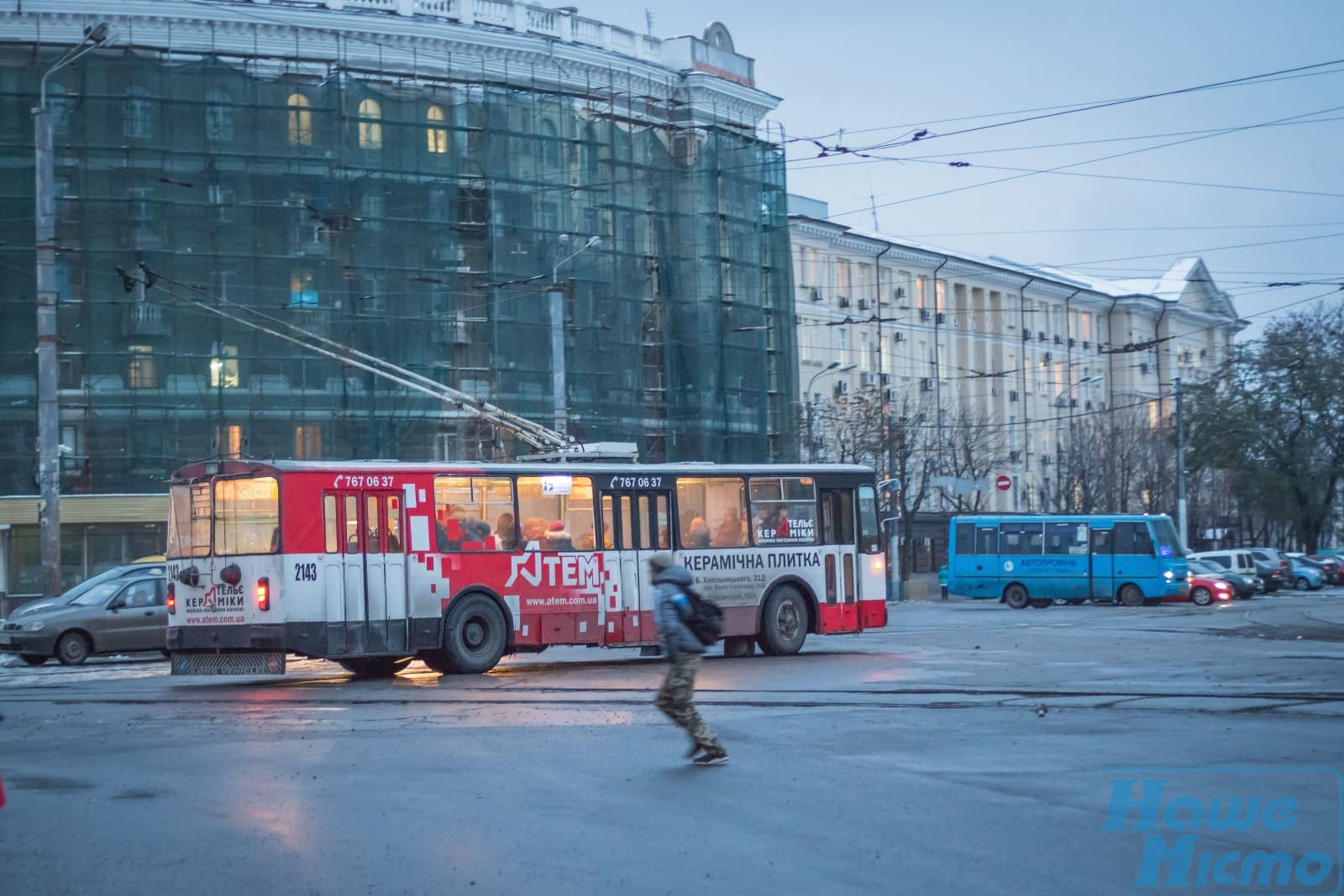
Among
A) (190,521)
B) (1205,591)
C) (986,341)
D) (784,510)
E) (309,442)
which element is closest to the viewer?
(190,521)

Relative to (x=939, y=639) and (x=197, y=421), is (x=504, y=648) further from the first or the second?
(x=197, y=421)

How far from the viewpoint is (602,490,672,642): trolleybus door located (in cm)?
2362

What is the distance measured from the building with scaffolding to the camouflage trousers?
31.2 metres

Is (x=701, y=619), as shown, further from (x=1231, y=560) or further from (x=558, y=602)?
(x=1231, y=560)

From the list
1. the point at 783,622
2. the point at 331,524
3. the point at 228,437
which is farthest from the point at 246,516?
the point at 228,437

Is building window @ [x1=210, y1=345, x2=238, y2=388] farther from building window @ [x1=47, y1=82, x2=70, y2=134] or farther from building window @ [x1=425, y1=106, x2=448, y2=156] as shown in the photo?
building window @ [x1=425, y1=106, x2=448, y2=156]

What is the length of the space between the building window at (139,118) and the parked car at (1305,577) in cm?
4347

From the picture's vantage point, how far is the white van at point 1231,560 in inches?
2173

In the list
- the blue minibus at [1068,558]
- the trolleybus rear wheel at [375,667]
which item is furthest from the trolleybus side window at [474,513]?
the blue minibus at [1068,558]

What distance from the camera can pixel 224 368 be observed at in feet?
151

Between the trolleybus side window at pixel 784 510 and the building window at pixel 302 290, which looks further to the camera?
the building window at pixel 302 290

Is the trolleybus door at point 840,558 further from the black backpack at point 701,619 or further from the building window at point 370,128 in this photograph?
the building window at point 370,128

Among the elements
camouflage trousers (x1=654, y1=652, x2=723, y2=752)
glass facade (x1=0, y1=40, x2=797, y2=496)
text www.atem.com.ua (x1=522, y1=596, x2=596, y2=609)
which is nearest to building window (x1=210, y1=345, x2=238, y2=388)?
glass facade (x1=0, y1=40, x2=797, y2=496)

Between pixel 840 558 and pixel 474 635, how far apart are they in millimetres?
6441
